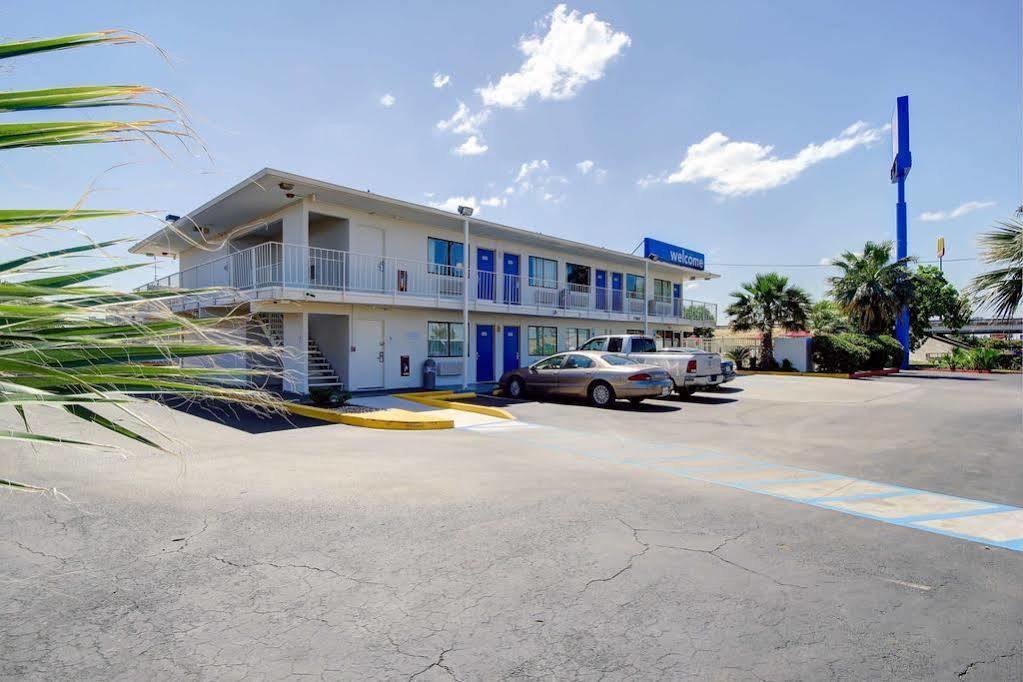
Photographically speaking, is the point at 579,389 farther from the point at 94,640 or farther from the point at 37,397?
the point at 37,397

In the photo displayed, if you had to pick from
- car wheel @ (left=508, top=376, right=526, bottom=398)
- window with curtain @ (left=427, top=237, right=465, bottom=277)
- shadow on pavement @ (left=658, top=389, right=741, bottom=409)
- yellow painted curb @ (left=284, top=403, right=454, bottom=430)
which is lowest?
shadow on pavement @ (left=658, top=389, right=741, bottom=409)

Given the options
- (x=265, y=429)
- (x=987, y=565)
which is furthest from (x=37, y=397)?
(x=265, y=429)

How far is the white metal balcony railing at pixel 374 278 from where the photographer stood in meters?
14.3

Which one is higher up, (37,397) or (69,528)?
(37,397)

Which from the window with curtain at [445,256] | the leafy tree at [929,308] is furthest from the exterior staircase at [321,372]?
Answer: the leafy tree at [929,308]

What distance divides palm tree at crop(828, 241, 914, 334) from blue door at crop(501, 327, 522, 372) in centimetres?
1968

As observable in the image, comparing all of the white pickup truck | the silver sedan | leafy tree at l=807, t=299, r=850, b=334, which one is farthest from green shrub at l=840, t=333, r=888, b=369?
the silver sedan

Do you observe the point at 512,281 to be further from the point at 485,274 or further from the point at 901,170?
the point at 901,170

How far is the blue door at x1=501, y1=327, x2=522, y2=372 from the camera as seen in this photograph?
20.8 metres

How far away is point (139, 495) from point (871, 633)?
633 centimetres

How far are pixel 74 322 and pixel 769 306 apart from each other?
91.3 feet

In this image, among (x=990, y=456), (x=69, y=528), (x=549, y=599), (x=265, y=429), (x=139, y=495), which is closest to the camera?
(x=549, y=599)

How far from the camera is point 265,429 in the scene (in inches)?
376

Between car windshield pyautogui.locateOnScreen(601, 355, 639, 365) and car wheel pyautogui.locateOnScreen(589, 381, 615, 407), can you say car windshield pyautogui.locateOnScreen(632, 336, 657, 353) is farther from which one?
car wheel pyautogui.locateOnScreen(589, 381, 615, 407)
